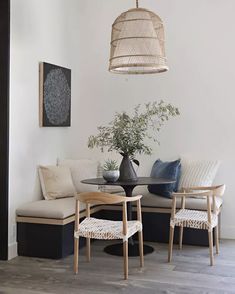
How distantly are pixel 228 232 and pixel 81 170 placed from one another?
180 centimetres

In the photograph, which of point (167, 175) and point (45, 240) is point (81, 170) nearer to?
point (167, 175)

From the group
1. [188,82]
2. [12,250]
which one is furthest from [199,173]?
[12,250]

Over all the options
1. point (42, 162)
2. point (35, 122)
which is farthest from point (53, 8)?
point (42, 162)

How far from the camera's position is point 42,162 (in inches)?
191

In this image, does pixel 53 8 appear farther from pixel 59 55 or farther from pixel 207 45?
pixel 207 45

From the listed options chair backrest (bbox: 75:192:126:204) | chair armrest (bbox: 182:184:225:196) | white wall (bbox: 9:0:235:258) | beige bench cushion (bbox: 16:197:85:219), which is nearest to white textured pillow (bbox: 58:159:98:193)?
white wall (bbox: 9:0:235:258)

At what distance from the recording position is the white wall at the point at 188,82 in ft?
16.7

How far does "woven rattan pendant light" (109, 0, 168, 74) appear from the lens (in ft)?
12.9

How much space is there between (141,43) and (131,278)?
1991 millimetres

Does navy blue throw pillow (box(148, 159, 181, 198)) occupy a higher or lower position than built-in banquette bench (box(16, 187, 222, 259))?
higher

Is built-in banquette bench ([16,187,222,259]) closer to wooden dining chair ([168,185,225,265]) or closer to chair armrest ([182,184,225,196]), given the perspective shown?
chair armrest ([182,184,225,196])

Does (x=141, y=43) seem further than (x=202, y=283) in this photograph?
Yes

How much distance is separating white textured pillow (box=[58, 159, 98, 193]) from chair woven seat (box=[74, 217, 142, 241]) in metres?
1.17

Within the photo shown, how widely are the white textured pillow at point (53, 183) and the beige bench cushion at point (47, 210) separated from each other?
282 millimetres
